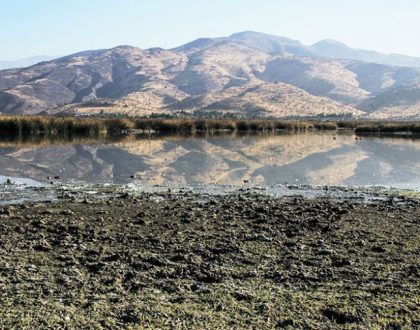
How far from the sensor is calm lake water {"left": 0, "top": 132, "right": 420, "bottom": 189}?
112ft

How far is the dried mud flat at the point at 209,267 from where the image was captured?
10016mm

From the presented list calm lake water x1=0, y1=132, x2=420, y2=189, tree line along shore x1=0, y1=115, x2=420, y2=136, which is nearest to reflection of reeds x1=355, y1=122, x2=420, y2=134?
tree line along shore x1=0, y1=115, x2=420, y2=136

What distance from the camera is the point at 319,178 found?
1398 inches

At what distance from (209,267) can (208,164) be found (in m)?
30.4

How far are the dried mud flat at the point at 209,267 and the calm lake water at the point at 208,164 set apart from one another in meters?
12.4

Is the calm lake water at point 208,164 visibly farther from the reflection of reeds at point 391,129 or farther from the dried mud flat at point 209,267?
the reflection of reeds at point 391,129

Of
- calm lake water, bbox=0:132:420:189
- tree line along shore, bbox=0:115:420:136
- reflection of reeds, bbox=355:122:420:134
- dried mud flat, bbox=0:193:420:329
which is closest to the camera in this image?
dried mud flat, bbox=0:193:420:329

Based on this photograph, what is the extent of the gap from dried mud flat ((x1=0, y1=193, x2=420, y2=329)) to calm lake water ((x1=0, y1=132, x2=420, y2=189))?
12.4 m

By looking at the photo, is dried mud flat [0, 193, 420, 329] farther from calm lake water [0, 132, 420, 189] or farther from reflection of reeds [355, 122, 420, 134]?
reflection of reeds [355, 122, 420, 134]

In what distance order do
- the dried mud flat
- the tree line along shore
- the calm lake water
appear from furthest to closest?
the tree line along shore → the calm lake water → the dried mud flat

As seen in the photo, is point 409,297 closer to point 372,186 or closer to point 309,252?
point 309,252

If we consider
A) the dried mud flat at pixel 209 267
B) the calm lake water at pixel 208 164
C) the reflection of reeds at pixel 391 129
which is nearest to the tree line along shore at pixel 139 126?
the reflection of reeds at pixel 391 129

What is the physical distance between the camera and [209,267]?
13.1m

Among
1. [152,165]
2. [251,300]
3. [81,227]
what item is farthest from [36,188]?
[251,300]
